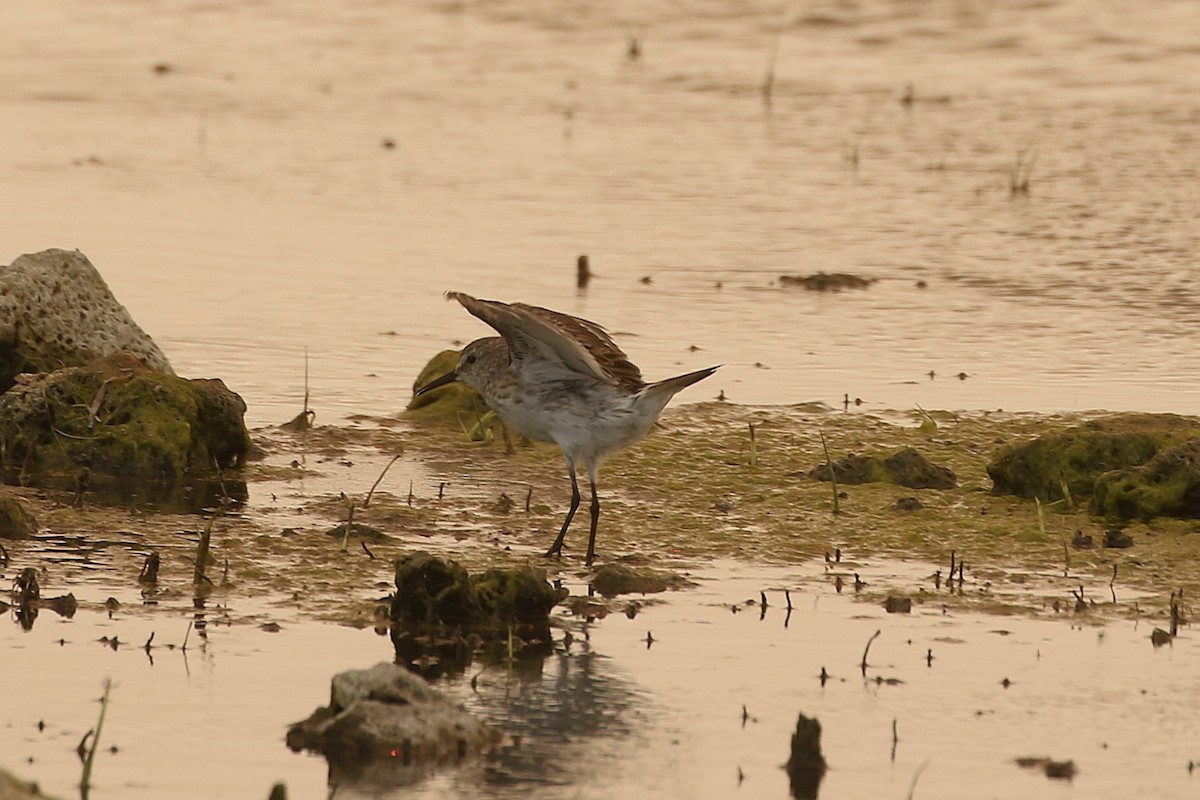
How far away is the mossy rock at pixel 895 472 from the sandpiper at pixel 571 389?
1.14 metres

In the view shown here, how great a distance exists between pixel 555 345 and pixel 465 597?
1.64 metres

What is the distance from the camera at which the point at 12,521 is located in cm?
830

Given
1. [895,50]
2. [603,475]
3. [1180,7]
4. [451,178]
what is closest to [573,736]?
[603,475]

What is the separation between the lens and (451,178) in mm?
16016

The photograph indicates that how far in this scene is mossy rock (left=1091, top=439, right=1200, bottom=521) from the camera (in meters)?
9.05

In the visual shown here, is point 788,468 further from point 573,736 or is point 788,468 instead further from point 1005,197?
point 1005,197

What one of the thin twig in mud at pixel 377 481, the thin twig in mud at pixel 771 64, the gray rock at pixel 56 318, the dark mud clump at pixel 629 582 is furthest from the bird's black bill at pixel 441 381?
the thin twig in mud at pixel 771 64

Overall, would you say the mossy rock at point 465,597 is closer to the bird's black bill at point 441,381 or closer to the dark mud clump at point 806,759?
the dark mud clump at point 806,759

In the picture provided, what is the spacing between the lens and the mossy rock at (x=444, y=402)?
10.8 m

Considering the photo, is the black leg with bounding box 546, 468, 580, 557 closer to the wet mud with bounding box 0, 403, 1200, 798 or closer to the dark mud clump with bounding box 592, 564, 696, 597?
the wet mud with bounding box 0, 403, 1200, 798

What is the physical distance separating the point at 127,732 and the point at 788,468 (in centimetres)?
436

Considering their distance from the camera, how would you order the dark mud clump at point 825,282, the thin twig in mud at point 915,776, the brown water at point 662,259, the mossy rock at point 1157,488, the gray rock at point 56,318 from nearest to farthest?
the thin twig in mud at point 915,776
the brown water at point 662,259
the mossy rock at point 1157,488
the gray rock at point 56,318
the dark mud clump at point 825,282

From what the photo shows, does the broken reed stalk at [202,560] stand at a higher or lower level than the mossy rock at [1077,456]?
lower

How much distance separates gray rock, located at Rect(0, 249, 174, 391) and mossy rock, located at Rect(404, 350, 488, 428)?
1261mm
